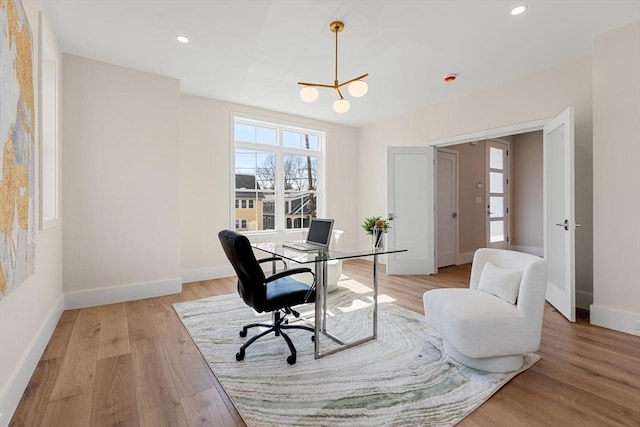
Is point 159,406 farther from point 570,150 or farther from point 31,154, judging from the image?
point 570,150

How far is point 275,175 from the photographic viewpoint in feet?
17.4

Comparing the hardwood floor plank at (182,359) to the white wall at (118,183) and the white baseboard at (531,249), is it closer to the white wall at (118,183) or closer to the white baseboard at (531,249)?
the white wall at (118,183)

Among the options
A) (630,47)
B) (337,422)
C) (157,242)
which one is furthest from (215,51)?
(630,47)

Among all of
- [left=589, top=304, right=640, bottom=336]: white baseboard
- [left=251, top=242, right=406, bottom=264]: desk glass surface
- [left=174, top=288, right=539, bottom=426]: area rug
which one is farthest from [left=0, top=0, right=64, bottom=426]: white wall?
[left=589, top=304, right=640, bottom=336]: white baseboard

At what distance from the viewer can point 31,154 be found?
1.90 m

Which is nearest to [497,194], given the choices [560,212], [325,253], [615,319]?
[560,212]

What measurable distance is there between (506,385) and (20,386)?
116 inches

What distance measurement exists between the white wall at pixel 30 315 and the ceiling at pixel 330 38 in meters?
0.73

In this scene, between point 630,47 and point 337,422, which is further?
point 630,47

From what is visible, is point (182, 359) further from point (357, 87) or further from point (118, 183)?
point (357, 87)

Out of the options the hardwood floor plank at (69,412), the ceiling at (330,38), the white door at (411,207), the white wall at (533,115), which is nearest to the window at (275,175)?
the ceiling at (330,38)

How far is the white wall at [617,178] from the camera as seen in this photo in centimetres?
261

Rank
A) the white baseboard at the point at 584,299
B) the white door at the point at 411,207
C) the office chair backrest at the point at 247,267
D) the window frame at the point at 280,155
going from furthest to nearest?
the white door at the point at 411,207
the window frame at the point at 280,155
the white baseboard at the point at 584,299
the office chair backrest at the point at 247,267

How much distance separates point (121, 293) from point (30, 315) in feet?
4.81
